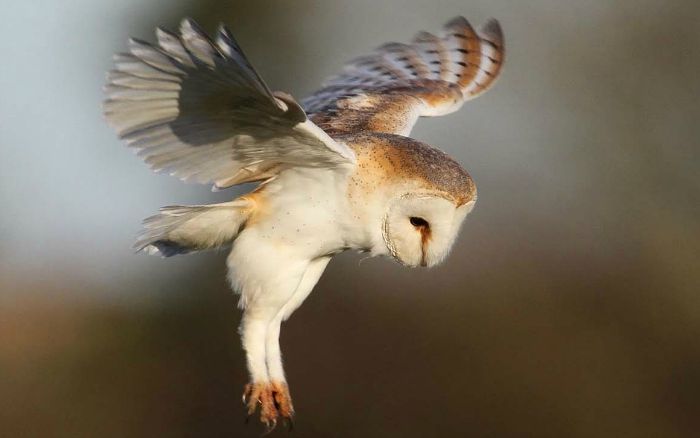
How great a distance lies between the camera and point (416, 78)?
16.5 feet

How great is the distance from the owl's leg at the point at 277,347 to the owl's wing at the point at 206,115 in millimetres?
279

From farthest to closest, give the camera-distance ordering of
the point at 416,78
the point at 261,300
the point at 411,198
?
the point at 416,78
the point at 261,300
the point at 411,198

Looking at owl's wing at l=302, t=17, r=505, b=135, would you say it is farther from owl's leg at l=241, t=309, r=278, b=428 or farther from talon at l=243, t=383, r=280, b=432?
talon at l=243, t=383, r=280, b=432

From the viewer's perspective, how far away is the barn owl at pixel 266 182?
11.5 ft

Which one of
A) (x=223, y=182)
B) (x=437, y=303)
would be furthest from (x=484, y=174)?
(x=223, y=182)

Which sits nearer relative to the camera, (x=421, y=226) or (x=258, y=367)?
(x=421, y=226)

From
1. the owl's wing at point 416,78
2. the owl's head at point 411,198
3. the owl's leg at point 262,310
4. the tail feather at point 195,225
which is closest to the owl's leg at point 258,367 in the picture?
the owl's leg at point 262,310

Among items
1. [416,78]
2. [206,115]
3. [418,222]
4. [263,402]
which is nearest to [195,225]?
[206,115]

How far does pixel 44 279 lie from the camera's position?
11336 mm

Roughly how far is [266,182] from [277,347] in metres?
0.42

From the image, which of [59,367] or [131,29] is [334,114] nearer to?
[59,367]

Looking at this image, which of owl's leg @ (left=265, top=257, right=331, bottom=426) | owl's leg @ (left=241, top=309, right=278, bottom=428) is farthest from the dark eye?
owl's leg @ (left=241, top=309, right=278, bottom=428)

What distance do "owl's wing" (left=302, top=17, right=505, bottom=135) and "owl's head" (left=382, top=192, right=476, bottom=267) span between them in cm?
85

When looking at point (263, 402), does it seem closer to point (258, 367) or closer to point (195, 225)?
point (258, 367)
